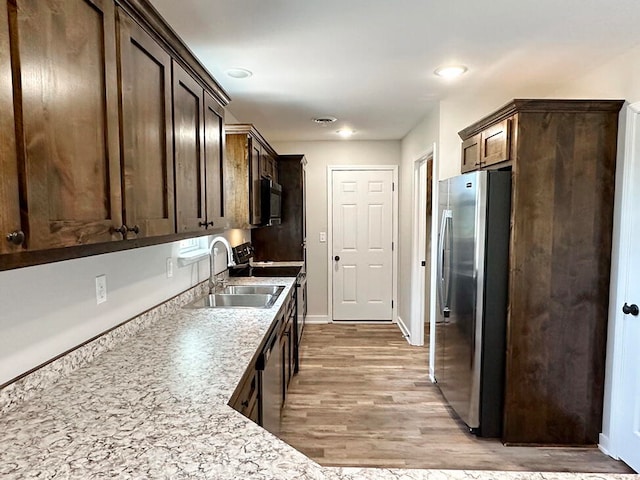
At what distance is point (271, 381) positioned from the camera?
7.45 ft

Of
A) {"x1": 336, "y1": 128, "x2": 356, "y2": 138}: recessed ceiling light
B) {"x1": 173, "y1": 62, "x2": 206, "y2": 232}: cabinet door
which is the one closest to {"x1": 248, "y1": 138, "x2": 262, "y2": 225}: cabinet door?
{"x1": 173, "y1": 62, "x2": 206, "y2": 232}: cabinet door

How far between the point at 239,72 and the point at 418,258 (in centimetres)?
283

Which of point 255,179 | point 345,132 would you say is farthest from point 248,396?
point 345,132

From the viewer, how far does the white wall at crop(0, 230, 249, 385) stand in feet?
4.04

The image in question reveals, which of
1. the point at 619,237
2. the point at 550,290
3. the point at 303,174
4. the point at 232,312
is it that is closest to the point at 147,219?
the point at 232,312

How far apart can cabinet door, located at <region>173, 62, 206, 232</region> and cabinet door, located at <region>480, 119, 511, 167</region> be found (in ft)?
6.14

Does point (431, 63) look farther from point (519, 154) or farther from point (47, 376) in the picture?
point (47, 376)

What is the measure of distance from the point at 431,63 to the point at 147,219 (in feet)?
6.75

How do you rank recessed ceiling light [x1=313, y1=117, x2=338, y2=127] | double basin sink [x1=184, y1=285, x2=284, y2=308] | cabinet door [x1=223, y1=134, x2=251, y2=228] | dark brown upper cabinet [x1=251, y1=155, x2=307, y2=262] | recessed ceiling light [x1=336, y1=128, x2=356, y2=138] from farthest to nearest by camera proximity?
dark brown upper cabinet [x1=251, y1=155, x2=307, y2=262]
recessed ceiling light [x1=336, y1=128, x2=356, y2=138]
recessed ceiling light [x1=313, y1=117, x2=338, y2=127]
cabinet door [x1=223, y1=134, x2=251, y2=228]
double basin sink [x1=184, y1=285, x2=284, y2=308]

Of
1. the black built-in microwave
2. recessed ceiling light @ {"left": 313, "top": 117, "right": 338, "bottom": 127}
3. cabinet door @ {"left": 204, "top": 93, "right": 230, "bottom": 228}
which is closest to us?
cabinet door @ {"left": 204, "top": 93, "right": 230, "bottom": 228}

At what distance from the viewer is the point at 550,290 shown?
253 cm

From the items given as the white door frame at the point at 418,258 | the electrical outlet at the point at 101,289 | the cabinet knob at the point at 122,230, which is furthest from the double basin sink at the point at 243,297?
the white door frame at the point at 418,258

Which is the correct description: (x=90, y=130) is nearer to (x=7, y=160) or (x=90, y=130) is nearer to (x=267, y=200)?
(x=7, y=160)

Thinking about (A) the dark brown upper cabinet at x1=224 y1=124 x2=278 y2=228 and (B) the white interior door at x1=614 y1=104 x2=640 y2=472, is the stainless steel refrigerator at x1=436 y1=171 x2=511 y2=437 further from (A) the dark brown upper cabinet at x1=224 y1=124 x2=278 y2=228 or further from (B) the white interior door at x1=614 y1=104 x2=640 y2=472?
(A) the dark brown upper cabinet at x1=224 y1=124 x2=278 y2=228
